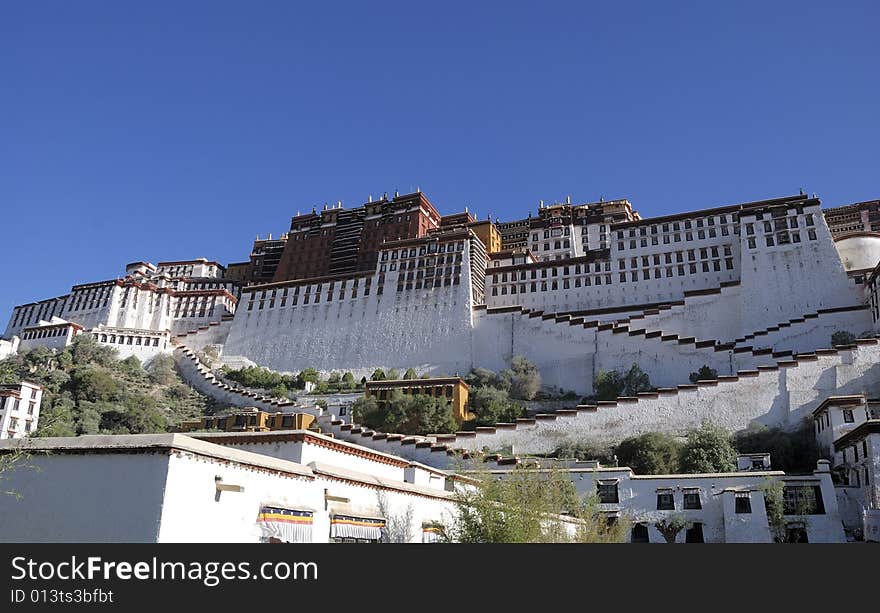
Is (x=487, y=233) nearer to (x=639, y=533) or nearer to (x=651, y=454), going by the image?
(x=651, y=454)

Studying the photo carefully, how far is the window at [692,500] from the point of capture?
27.1 meters

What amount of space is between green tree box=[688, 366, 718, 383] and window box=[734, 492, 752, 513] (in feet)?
58.4

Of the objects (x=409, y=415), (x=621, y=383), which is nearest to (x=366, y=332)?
(x=409, y=415)

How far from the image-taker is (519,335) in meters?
55.7

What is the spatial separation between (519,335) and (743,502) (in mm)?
30099

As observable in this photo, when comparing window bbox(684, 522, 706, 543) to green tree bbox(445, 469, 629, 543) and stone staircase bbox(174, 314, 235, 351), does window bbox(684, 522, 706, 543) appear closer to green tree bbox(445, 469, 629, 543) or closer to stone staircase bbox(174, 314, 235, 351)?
green tree bbox(445, 469, 629, 543)

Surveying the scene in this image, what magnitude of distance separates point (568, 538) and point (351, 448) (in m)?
6.83

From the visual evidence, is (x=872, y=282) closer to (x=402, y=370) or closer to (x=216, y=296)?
(x=402, y=370)

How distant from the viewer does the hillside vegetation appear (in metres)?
46.1

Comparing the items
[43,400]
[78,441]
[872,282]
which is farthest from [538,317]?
[78,441]

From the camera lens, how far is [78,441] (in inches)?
524
